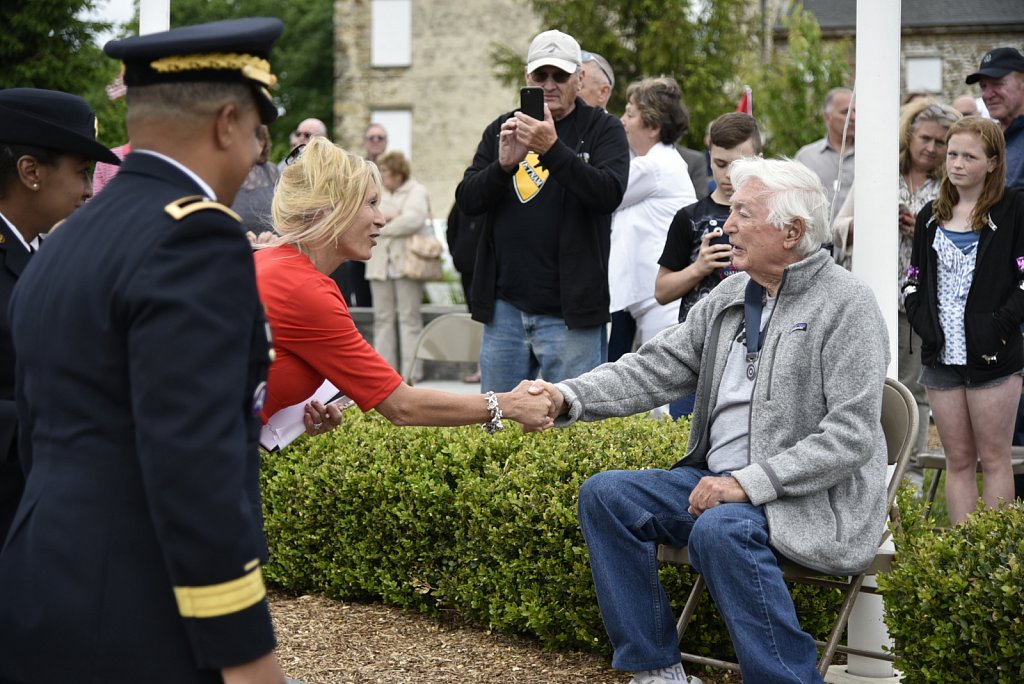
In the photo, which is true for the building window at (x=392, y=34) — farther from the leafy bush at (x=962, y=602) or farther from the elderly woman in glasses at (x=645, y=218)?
the leafy bush at (x=962, y=602)

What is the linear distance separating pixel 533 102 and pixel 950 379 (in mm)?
2307

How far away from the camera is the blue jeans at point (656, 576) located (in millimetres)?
3924

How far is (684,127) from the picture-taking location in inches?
290

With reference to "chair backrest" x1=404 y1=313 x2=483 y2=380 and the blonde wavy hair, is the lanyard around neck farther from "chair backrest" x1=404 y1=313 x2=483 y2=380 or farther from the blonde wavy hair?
"chair backrest" x1=404 y1=313 x2=483 y2=380

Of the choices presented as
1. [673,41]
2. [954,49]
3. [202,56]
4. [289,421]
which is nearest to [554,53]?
[289,421]

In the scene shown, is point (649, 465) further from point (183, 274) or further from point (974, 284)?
point (183, 274)

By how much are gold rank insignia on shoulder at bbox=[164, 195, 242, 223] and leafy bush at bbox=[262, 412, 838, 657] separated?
2.84m

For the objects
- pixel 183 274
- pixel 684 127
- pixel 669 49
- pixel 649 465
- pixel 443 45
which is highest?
pixel 443 45

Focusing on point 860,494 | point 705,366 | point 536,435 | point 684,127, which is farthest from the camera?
point 684,127

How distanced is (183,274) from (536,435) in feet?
11.1

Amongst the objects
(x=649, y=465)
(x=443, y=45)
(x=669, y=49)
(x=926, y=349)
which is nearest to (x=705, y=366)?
(x=649, y=465)

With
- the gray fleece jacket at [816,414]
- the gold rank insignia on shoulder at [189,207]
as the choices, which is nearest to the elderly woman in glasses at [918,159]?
the gray fleece jacket at [816,414]

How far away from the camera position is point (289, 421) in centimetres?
425

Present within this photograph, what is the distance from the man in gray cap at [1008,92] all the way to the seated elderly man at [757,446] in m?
2.91
